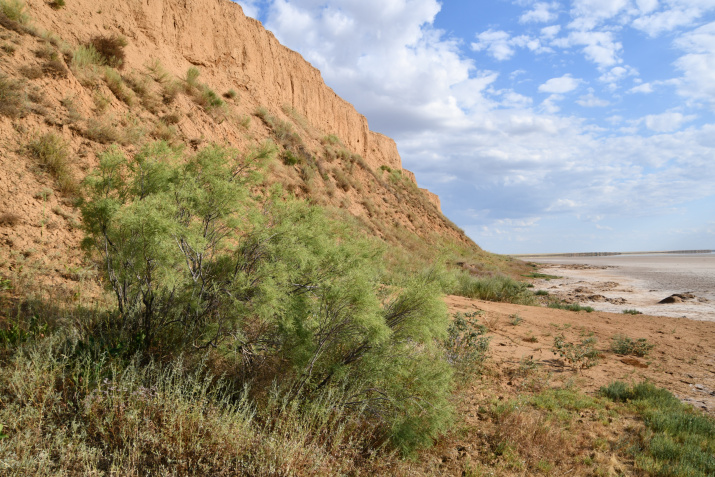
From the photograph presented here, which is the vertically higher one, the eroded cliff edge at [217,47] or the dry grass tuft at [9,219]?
the eroded cliff edge at [217,47]

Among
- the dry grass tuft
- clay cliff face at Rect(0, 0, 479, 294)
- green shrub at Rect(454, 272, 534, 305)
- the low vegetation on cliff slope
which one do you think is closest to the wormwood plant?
the low vegetation on cliff slope

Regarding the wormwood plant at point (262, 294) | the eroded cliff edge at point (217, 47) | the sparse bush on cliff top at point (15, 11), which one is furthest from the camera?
the eroded cliff edge at point (217, 47)

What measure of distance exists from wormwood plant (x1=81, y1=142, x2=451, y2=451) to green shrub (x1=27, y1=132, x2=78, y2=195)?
4.12 meters

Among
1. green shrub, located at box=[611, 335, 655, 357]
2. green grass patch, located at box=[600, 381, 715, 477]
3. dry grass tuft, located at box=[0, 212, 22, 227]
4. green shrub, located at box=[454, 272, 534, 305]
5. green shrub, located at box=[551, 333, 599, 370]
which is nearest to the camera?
green grass patch, located at box=[600, 381, 715, 477]

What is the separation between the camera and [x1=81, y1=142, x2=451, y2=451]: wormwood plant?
3.95 meters

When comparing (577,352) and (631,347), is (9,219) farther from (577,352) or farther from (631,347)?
(631,347)

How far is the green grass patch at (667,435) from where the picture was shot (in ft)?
14.0

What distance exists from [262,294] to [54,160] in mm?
7083

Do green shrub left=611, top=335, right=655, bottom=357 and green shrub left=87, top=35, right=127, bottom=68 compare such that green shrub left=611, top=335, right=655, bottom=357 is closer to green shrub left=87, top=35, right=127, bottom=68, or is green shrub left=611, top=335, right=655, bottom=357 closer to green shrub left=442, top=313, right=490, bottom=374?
green shrub left=442, top=313, right=490, bottom=374

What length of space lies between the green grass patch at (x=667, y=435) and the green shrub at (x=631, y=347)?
258cm

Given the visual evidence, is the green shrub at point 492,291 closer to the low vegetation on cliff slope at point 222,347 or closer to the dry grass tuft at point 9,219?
the low vegetation on cliff slope at point 222,347

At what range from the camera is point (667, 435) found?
4898 mm

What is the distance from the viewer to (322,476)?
10.3 feet

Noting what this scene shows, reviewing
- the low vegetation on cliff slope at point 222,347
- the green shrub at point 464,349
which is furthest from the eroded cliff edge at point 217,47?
the green shrub at point 464,349
